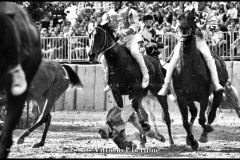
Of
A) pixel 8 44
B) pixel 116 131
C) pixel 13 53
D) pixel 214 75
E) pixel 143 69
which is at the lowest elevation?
pixel 116 131

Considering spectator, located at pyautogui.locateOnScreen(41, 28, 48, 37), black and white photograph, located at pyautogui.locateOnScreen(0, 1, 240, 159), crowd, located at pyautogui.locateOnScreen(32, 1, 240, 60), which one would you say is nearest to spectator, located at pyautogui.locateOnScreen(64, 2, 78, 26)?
crowd, located at pyautogui.locateOnScreen(32, 1, 240, 60)

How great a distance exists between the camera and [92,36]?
1439 centimetres

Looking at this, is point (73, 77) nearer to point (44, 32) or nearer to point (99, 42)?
point (99, 42)

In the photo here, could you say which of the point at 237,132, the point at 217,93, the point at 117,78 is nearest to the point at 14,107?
the point at 117,78

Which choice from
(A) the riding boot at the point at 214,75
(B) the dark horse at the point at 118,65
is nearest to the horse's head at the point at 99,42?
(B) the dark horse at the point at 118,65

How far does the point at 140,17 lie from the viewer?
22625 millimetres

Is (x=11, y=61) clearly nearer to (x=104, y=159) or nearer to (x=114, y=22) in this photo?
(x=104, y=159)

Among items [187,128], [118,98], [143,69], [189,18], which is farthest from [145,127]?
[189,18]

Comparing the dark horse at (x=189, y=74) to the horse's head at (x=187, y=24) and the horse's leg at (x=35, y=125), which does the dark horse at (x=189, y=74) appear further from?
the horse's leg at (x=35, y=125)

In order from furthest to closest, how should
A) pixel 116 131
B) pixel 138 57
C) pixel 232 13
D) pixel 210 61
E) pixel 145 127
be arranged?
pixel 232 13 → pixel 138 57 → pixel 145 127 → pixel 210 61 → pixel 116 131

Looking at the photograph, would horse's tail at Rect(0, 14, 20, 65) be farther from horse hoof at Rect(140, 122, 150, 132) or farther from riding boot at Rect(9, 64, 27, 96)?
horse hoof at Rect(140, 122, 150, 132)

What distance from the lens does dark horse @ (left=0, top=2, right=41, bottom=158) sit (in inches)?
340

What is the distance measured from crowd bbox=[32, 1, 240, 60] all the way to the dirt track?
135 inches

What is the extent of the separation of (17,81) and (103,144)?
19.9 feet
